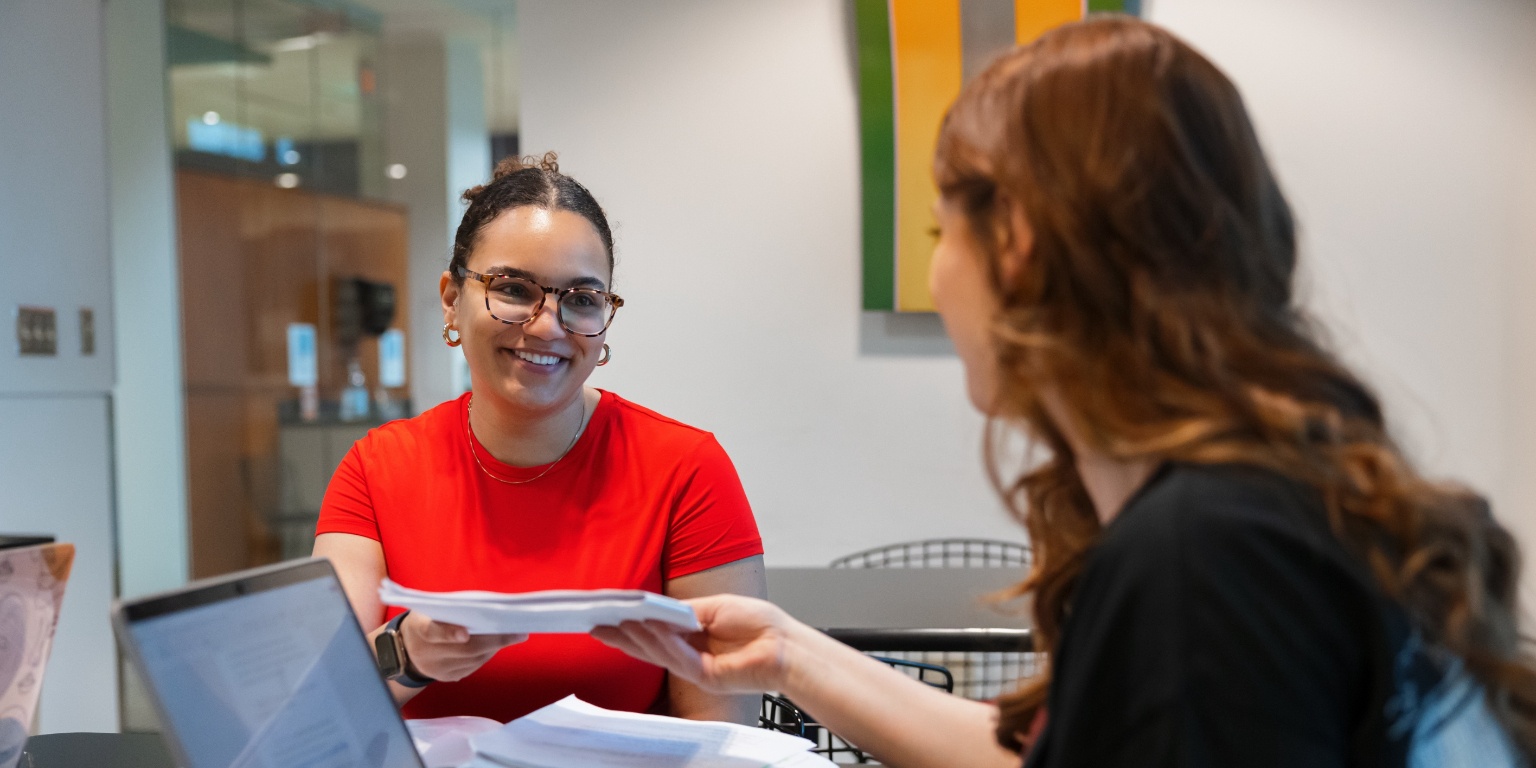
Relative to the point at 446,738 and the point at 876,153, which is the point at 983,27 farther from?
the point at 446,738

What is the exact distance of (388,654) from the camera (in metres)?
1.25

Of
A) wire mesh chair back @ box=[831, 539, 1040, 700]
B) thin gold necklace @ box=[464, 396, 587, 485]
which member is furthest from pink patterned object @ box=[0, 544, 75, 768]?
wire mesh chair back @ box=[831, 539, 1040, 700]

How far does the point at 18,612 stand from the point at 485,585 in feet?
1.98

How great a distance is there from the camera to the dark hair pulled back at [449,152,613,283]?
5.32 ft

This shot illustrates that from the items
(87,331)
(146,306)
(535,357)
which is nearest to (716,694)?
(535,357)

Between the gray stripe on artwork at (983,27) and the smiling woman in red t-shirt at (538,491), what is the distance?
1.77 meters

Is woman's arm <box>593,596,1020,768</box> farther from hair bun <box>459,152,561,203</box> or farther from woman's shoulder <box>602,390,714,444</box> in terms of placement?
hair bun <box>459,152,561,203</box>

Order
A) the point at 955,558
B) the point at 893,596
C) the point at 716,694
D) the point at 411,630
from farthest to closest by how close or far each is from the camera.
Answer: the point at 955,558
the point at 893,596
the point at 716,694
the point at 411,630

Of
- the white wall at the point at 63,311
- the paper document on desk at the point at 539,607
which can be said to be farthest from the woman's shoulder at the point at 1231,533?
the white wall at the point at 63,311

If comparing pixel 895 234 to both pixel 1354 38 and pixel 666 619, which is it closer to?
pixel 1354 38

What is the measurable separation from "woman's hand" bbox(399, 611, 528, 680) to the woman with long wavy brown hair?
23.0 inches

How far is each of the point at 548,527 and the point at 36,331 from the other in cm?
260

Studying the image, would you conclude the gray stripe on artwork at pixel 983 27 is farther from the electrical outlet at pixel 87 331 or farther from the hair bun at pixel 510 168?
the electrical outlet at pixel 87 331

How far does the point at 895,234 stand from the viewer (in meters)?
3.17
